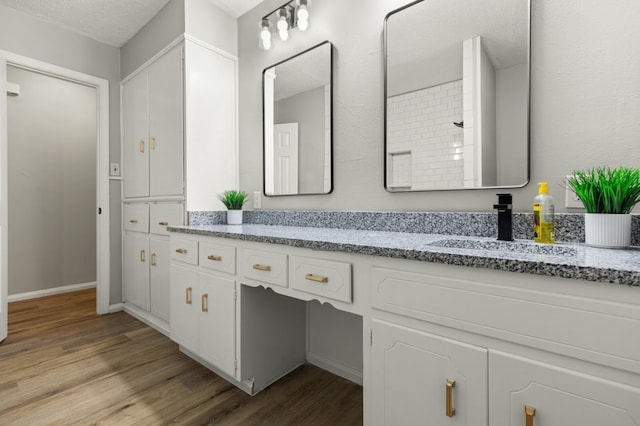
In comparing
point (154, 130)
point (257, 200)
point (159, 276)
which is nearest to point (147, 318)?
point (159, 276)

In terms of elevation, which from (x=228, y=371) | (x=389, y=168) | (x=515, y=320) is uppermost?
(x=389, y=168)

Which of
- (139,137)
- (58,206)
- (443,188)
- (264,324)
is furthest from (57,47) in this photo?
(443,188)

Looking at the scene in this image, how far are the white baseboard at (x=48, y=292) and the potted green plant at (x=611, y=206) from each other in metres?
4.54

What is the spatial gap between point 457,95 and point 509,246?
0.70 metres

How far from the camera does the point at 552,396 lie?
727 mm

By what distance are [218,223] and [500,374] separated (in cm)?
198

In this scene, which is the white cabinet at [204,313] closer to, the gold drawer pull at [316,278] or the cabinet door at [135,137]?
the gold drawer pull at [316,278]

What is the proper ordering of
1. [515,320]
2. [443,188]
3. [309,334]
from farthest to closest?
1. [309,334]
2. [443,188]
3. [515,320]

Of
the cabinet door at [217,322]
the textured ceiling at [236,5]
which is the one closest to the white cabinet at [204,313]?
the cabinet door at [217,322]

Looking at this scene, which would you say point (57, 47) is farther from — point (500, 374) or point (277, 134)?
point (500, 374)

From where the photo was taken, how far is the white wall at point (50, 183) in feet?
10.5

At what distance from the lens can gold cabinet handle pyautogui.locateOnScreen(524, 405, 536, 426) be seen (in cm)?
74

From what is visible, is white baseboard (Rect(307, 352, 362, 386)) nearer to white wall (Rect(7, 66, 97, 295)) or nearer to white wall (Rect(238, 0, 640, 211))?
white wall (Rect(238, 0, 640, 211))

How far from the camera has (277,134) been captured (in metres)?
2.13
